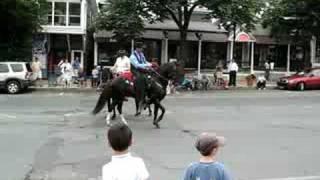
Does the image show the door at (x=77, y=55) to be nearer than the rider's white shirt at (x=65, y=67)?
No

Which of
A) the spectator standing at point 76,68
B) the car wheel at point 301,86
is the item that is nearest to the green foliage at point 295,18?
the car wheel at point 301,86

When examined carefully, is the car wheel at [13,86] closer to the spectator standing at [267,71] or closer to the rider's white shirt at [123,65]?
the rider's white shirt at [123,65]

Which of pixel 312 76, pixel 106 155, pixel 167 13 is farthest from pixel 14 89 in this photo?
pixel 106 155

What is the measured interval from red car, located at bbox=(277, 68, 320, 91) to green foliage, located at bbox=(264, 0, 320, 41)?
5742mm

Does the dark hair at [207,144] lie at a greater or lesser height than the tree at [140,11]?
lesser

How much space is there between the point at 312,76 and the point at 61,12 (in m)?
19.0

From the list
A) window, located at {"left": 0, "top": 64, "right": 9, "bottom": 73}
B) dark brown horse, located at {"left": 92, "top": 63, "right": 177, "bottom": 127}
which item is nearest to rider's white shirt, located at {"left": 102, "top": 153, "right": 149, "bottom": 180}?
dark brown horse, located at {"left": 92, "top": 63, "right": 177, "bottom": 127}

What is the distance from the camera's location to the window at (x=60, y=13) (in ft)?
167

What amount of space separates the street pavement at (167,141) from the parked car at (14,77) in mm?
10245

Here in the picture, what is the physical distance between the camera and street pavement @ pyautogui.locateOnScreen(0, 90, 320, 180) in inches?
492

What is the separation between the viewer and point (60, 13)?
5109 cm

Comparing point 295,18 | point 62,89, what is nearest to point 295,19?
point 295,18

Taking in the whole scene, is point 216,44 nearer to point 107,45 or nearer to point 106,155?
point 107,45

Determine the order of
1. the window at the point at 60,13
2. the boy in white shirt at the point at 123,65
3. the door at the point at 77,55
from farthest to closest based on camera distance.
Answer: the door at the point at 77,55
the window at the point at 60,13
the boy in white shirt at the point at 123,65
